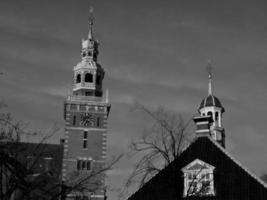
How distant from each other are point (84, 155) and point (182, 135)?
4066 centimetres

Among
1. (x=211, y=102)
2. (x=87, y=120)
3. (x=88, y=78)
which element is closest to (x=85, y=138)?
(x=87, y=120)

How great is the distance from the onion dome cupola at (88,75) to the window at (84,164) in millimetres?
8127

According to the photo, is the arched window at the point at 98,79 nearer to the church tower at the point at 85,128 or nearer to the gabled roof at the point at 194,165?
the church tower at the point at 85,128

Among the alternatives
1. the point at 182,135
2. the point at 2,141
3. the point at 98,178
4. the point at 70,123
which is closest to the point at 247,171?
the point at 182,135

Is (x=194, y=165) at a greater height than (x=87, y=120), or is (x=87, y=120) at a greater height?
(x=87, y=120)

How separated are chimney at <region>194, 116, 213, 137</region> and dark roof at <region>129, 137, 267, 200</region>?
1.14 ft

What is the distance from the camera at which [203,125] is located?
28.4m

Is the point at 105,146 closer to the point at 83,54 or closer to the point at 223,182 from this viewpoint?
the point at 83,54

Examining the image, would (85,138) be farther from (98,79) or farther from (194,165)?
(194,165)

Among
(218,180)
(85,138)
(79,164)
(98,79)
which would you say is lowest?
(218,180)

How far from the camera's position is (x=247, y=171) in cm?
2527

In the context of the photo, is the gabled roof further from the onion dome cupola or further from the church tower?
the onion dome cupola

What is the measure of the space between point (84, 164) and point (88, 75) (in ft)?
37.4

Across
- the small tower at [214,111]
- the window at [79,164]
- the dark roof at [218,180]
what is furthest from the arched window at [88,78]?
the dark roof at [218,180]
